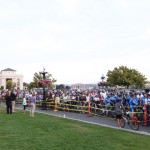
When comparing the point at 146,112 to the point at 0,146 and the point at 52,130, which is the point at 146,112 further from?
the point at 0,146

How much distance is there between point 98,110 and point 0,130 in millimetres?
11405

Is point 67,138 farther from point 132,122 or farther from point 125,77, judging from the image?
point 125,77

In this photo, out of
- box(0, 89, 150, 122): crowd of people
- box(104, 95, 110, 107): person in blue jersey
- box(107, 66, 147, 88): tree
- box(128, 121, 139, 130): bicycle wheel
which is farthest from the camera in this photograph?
box(107, 66, 147, 88): tree

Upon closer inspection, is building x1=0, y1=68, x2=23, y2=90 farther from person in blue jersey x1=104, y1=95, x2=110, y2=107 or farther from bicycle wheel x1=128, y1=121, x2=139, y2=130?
bicycle wheel x1=128, y1=121, x2=139, y2=130

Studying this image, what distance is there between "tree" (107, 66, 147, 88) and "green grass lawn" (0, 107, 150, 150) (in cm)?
6860

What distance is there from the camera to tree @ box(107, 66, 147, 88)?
85525mm

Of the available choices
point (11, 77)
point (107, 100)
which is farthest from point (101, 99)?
point (11, 77)

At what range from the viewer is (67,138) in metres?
14.0

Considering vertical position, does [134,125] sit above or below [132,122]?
below

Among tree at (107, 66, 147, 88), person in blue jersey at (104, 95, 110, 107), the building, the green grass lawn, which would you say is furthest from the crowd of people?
the building

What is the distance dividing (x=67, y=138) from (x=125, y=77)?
238ft

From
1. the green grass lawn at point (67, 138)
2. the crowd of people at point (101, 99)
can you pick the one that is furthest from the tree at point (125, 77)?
the green grass lawn at point (67, 138)

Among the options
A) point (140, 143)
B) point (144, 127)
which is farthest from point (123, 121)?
point (140, 143)

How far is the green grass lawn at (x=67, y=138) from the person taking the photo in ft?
40.1
